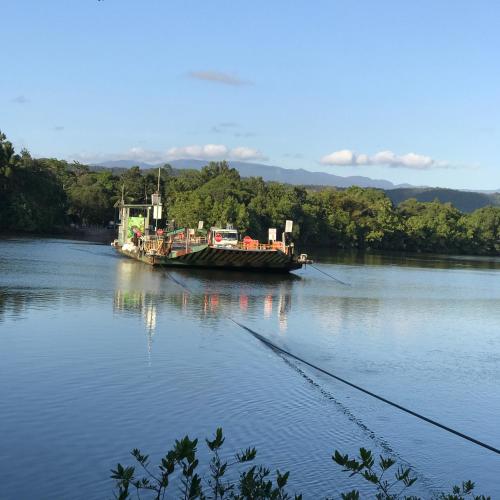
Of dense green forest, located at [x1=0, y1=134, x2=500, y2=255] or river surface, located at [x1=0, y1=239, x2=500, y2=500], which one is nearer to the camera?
river surface, located at [x1=0, y1=239, x2=500, y2=500]

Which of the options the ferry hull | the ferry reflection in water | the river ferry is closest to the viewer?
the ferry reflection in water

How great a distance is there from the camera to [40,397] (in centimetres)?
1770

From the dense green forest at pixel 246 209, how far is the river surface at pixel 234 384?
7829 centimetres

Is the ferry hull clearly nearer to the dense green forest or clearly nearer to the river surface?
the river surface

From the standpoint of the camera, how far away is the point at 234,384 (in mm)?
20359

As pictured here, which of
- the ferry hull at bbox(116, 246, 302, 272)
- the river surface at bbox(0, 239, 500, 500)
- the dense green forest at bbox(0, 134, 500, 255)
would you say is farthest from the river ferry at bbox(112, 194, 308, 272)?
the dense green forest at bbox(0, 134, 500, 255)

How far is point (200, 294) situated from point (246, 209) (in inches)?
3380

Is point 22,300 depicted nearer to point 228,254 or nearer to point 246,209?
point 228,254

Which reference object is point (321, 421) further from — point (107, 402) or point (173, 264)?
point (173, 264)

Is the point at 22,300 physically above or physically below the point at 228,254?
below

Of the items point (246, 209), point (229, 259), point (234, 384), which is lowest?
point (234, 384)

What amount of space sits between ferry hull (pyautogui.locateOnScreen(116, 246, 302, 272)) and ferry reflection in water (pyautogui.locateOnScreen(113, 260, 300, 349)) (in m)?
0.75

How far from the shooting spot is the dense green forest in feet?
401

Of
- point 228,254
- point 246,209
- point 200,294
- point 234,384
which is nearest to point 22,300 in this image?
point 200,294
